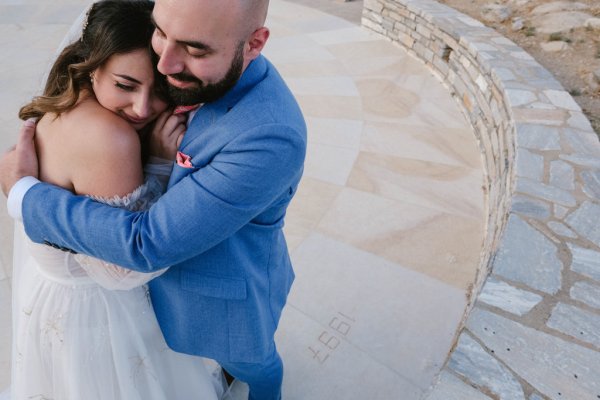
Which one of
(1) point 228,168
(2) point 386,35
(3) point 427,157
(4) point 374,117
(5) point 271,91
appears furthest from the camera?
(2) point 386,35

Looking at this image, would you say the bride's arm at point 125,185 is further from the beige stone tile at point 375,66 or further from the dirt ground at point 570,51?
the beige stone tile at point 375,66

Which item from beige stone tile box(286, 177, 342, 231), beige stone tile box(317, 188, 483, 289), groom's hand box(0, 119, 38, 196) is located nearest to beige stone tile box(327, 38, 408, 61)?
beige stone tile box(286, 177, 342, 231)

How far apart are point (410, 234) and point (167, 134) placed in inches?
94.6

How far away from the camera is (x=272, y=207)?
4.74 feet

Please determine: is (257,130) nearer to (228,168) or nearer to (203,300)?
(228,168)

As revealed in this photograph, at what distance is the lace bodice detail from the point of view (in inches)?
52.1

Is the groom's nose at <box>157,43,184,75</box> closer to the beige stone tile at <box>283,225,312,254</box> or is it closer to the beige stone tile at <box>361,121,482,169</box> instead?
the beige stone tile at <box>283,225,312,254</box>

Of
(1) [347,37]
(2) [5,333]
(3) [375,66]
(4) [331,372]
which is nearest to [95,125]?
(4) [331,372]

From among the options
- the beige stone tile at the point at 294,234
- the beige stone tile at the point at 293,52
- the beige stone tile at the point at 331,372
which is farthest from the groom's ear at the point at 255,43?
the beige stone tile at the point at 293,52

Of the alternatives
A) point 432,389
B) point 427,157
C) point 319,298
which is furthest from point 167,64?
point 427,157

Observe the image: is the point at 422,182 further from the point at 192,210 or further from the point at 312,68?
the point at 192,210

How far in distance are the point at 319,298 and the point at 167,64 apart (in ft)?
6.60

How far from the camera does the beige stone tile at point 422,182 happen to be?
3689 mm

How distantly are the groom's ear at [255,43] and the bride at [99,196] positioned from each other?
0.90ft
